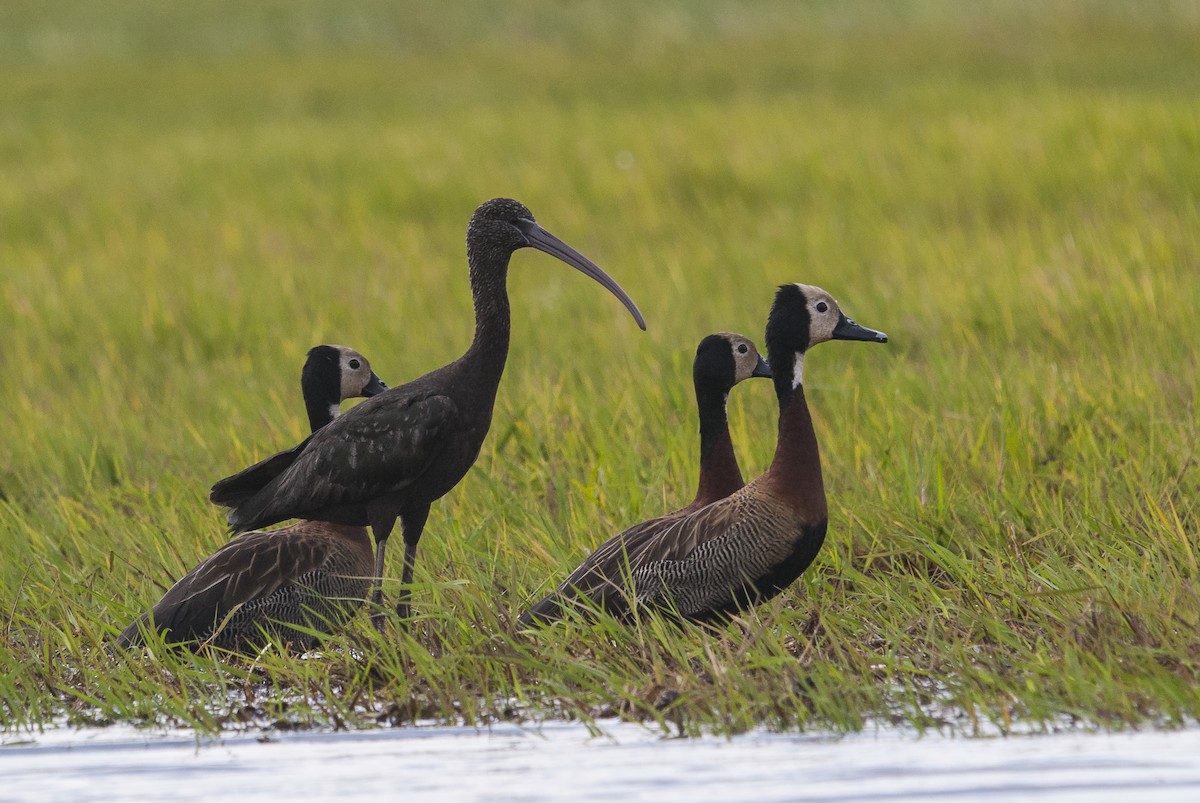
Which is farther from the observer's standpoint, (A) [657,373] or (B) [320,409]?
(A) [657,373]

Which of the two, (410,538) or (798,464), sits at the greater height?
(798,464)

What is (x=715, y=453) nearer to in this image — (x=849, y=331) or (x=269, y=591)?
(x=849, y=331)

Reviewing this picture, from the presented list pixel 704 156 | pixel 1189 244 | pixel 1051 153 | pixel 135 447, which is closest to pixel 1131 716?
pixel 135 447

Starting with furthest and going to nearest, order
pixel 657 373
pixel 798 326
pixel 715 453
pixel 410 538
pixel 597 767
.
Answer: pixel 657 373 → pixel 410 538 → pixel 715 453 → pixel 798 326 → pixel 597 767

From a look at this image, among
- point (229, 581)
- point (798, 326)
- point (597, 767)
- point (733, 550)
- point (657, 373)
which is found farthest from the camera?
point (657, 373)

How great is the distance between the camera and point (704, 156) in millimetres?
15617

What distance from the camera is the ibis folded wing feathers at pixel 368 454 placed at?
5.97 m

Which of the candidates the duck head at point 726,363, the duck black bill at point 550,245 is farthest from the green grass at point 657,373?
the duck black bill at point 550,245

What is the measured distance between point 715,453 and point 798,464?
53 centimetres

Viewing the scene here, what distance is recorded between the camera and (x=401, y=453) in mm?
5957

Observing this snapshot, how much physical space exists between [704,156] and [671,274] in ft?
11.9

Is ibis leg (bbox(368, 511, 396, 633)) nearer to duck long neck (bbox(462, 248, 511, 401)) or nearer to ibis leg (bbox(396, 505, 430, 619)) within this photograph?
ibis leg (bbox(396, 505, 430, 619))

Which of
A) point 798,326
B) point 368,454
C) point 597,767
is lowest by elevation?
point 597,767

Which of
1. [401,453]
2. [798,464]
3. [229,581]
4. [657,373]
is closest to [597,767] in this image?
[798,464]
